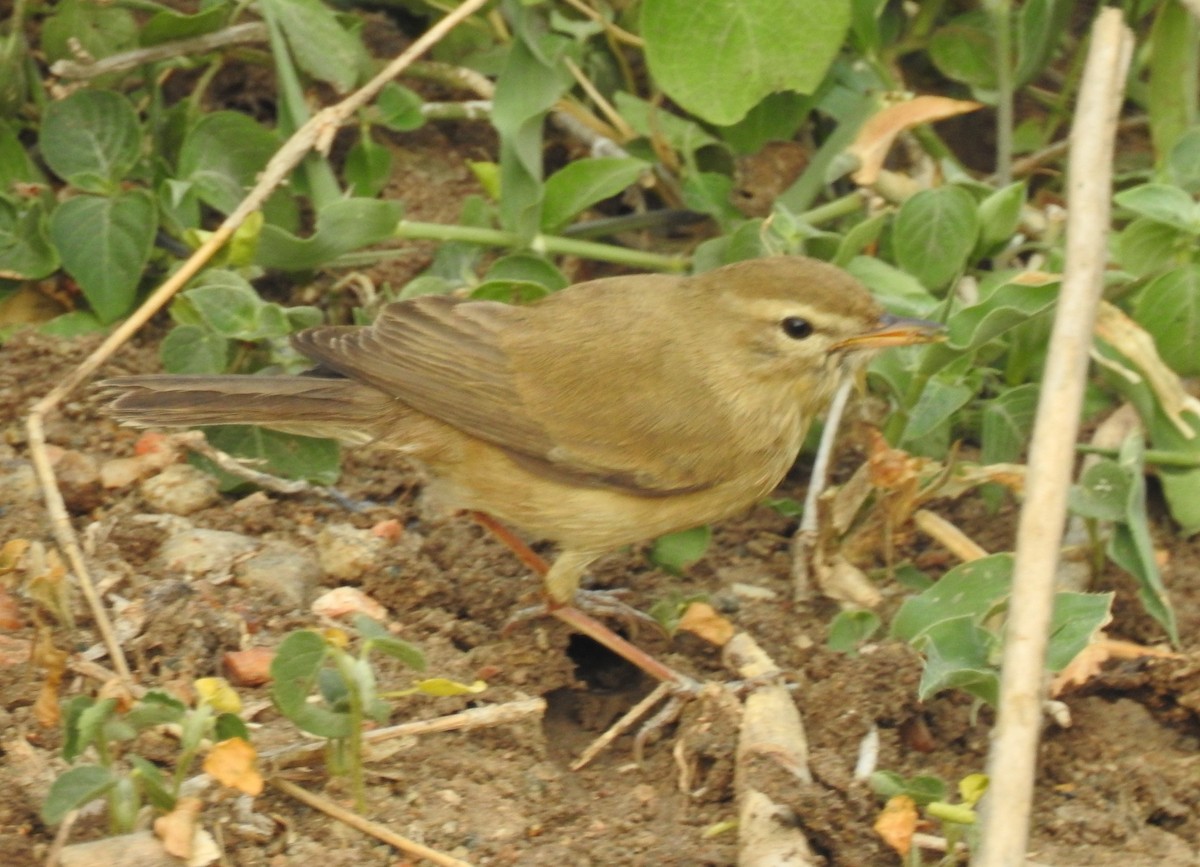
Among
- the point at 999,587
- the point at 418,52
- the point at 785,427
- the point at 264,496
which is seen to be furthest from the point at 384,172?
the point at 999,587

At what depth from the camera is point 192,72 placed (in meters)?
5.99

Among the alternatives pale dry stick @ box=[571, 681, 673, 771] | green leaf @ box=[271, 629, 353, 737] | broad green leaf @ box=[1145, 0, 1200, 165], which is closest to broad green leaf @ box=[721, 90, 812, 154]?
broad green leaf @ box=[1145, 0, 1200, 165]

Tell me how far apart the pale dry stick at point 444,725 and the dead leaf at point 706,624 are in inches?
22.7

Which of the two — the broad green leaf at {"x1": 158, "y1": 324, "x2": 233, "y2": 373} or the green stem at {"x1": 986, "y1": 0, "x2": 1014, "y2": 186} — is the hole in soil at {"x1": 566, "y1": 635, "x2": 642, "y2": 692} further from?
the green stem at {"x1": 986, "y1": 0, "x2": 1014, "y2": 186}

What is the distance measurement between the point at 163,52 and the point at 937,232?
258 centimetres

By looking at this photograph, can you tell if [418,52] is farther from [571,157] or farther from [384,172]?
[571,157]

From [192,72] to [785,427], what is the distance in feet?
8.92

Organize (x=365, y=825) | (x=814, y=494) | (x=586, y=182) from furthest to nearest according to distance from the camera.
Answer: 1. (x=586, y=182)
2. (x=814, y=494)
3. (x=365, y=825)

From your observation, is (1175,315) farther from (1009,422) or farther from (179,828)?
(179,828)

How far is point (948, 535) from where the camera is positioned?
490 centimetres

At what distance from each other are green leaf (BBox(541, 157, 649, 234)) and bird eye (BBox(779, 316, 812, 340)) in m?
1.00

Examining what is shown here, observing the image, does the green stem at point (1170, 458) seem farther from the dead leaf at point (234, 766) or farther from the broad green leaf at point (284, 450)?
the dead leaf at point (234, 766)

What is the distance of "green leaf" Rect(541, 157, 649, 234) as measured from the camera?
17.5ft

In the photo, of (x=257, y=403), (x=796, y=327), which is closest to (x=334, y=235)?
(x=257, y=403)
